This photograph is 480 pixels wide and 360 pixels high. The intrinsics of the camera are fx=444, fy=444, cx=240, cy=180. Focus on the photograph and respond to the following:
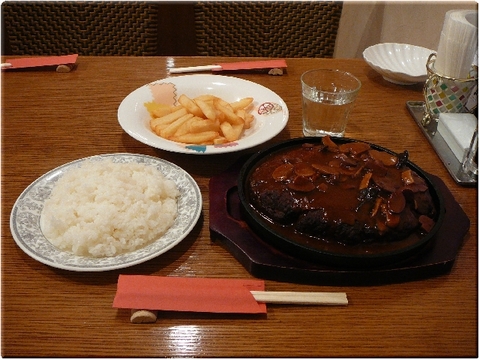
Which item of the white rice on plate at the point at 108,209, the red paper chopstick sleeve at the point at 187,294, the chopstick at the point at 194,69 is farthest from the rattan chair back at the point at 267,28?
the red paper chopstick sleeve at the point at 187,294

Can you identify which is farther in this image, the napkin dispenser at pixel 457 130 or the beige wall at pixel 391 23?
the beige wall at pixel 391 23

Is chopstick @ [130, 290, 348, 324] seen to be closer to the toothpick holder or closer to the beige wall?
the toothpick holder

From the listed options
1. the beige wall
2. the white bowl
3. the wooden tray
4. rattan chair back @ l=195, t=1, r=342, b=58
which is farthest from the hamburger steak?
rattan chair back @ l=195, t=1, r=342, b=58

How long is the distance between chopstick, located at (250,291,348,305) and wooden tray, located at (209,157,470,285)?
5 centimetres

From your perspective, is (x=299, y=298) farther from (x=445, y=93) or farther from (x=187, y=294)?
(x=445, y=93)

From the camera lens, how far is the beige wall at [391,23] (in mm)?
2443

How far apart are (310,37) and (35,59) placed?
64.1 inches

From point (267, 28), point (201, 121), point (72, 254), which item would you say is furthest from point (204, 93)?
point (267, 28)

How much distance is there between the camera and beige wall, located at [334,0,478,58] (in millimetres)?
2443

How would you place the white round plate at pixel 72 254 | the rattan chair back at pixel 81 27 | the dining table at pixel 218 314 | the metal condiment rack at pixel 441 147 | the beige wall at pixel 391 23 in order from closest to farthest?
the dining table at pixel 218 314 → the white round plate at pixel 72 254 → the metal condiment rack at pixel 441 147 → the beige wall at pixel 391 23 → the rattan chair back at pixel 81 27

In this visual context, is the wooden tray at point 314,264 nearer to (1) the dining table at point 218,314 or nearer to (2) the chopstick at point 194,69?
(1) the dining table at point 218,314

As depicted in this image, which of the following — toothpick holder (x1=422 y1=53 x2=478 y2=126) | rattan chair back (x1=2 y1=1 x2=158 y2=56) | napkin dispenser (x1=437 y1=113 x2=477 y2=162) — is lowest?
rattan chair back (x1=2 y1=1 x2=158 y2=56)

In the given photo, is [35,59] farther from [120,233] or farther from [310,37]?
[310,37]

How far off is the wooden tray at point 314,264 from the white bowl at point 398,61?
0.94m
